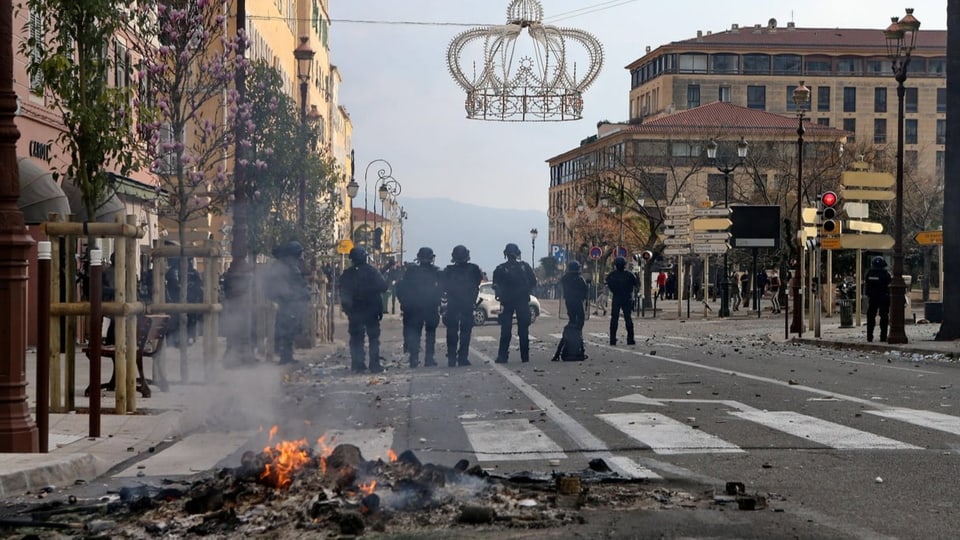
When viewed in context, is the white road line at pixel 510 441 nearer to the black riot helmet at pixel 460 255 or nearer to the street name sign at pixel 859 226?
the black riot helmet at pixel 460 255

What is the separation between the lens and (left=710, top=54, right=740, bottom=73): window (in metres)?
129

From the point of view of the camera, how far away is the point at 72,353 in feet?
40.0

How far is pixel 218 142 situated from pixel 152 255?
228 inches

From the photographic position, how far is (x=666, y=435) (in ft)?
35.1

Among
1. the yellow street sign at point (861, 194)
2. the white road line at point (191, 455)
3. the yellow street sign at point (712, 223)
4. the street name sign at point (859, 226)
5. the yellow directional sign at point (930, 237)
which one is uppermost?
the yellow street sign at point (861, 194)

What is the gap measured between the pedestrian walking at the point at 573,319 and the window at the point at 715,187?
228 feet

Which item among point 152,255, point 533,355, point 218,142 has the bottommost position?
point 533,355

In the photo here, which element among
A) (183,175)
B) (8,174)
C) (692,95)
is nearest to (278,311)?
(183,175)

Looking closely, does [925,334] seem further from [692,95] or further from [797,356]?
[692,95]

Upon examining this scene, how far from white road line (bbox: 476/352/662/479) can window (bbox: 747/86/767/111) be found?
11677 cm

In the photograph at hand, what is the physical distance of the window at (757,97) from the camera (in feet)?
424

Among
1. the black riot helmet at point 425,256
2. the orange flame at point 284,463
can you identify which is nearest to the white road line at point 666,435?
the orange flame at point 284,463

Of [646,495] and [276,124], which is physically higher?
[276,124]

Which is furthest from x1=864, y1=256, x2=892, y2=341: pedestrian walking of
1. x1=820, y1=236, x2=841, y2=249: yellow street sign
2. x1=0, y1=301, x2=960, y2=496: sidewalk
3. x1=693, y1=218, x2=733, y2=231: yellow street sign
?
x1=693, y1=218, x2=733, y2=231: yellow street sign
